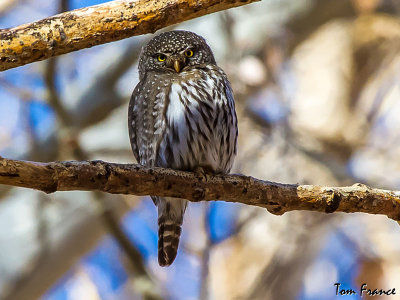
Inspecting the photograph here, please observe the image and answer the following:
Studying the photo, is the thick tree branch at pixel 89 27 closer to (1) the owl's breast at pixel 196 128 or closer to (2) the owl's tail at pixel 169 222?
(1) the owl's breast at pixel 196 128

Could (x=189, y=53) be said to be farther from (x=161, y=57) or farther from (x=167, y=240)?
(x=167, y=240)

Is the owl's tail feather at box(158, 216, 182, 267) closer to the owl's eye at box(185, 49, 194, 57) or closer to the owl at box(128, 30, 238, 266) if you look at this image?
the owl at box(128, 30, 238, 266)

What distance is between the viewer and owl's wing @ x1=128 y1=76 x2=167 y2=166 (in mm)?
4641

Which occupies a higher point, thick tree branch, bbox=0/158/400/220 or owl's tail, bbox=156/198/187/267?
thick tree branch, bbox=0/158/400/220

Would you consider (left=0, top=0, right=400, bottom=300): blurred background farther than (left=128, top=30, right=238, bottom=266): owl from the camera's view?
Yes

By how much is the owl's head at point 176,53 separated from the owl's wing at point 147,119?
7.8 inches

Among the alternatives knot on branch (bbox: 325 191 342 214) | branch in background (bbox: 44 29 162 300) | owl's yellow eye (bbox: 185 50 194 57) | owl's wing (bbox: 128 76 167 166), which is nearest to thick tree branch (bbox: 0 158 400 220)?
knot on branch (bbox: 325 191 342 214)

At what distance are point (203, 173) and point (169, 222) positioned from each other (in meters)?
1.08

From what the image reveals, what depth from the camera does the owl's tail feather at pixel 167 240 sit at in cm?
497

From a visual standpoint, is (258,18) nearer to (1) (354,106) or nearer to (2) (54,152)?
(1) (354,106)

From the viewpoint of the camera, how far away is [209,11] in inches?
134

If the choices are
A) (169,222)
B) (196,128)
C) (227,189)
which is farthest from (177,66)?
(227,189)

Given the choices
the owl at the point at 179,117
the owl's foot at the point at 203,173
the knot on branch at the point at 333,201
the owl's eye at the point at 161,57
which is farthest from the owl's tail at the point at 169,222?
the knot on branch at the point at 333,201

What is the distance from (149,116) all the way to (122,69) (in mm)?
2852
